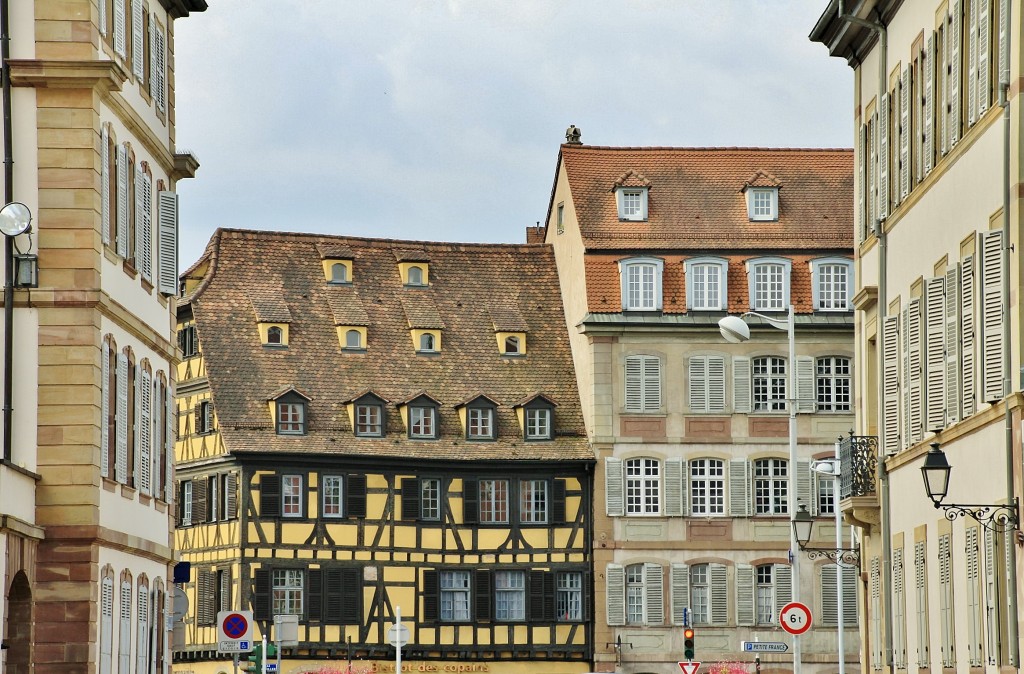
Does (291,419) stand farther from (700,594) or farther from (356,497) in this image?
(700,594)

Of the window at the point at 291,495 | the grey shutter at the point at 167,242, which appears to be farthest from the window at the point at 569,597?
the grey shutter at the point at 167,242

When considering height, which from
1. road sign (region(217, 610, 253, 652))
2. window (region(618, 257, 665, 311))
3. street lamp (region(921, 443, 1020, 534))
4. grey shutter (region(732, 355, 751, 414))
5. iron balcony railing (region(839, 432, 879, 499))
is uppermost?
window (region(618, 257, 665, 311))

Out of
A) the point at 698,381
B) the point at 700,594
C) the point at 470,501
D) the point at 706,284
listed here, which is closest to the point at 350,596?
the point at 470,501

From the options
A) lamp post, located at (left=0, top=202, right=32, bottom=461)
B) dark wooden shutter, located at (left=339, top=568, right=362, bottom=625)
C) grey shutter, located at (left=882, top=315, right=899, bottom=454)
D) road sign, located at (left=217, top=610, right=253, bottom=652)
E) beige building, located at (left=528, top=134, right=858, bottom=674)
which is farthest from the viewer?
beige building, located at (left=528, top=134, right=858, bottom=674)

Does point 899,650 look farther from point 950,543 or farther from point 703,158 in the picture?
point 703,158

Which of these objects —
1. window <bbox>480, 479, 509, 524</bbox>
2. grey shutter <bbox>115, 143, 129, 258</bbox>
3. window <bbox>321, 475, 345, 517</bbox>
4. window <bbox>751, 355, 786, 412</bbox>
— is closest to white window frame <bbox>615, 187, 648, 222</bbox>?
window <bbox>751, 355, 786, 412</bbox>

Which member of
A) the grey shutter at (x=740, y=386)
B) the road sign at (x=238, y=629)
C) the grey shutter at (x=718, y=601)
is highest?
the grey shutter at (x=740, y=386)

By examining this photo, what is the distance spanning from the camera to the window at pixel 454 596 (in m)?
57.9

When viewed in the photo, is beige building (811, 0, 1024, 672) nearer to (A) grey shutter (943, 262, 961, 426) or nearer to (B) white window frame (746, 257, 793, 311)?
(A) grey shutter (943, 262, 961, 426)

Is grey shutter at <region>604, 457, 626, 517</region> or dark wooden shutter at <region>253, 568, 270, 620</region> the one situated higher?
grey shutter at <region>604, 457, 626, 517</region>

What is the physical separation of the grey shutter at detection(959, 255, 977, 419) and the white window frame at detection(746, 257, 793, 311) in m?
34.9

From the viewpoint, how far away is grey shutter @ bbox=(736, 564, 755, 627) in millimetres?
57812

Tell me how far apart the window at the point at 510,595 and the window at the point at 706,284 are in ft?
28.7

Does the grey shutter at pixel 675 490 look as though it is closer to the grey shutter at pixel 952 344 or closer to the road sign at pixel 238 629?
the grey shutter at pixel 952 344
